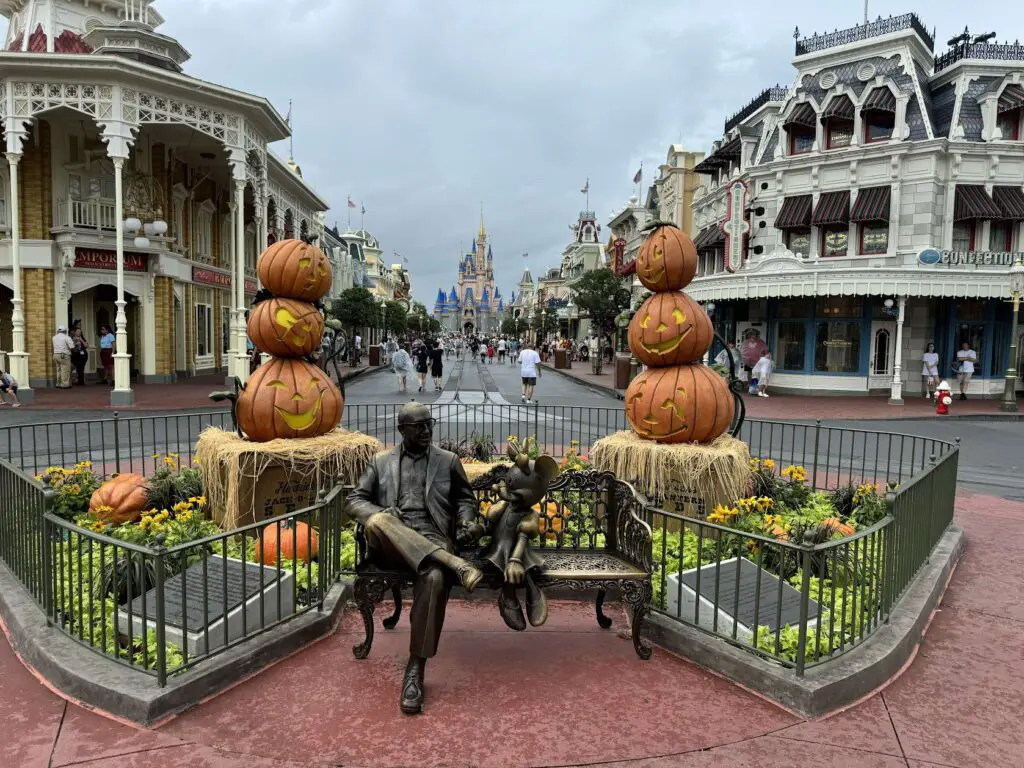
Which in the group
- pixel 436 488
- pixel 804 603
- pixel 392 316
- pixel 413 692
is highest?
pixel 392 316

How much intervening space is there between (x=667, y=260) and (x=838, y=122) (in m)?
21.8

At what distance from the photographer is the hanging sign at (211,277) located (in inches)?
989

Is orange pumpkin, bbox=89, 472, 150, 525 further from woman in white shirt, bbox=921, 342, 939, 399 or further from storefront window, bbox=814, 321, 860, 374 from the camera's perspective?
woman in white shirt, bbox=921, 342, 939, 399

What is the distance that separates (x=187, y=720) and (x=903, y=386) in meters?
25.4

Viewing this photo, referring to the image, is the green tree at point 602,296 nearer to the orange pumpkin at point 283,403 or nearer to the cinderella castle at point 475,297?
the orange pumpkin at point 283,403

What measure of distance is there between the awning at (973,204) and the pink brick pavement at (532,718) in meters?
22.3

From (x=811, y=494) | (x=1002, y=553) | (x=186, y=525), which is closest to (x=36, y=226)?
(x=186, y=525)

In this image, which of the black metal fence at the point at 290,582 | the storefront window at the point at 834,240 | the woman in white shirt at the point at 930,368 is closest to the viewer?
the black metal fence at the point at 290,582

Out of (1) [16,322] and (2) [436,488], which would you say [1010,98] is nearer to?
(2) [436,488]

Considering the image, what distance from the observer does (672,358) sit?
6801 millimetres

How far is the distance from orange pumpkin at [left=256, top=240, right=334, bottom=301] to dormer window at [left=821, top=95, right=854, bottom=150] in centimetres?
2310

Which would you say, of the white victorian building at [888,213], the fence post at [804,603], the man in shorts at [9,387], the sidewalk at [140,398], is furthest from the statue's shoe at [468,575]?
the white victorian building at [888,213]

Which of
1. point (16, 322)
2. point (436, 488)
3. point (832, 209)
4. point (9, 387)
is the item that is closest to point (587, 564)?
point (436, 488)

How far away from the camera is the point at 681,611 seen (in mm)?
4574
